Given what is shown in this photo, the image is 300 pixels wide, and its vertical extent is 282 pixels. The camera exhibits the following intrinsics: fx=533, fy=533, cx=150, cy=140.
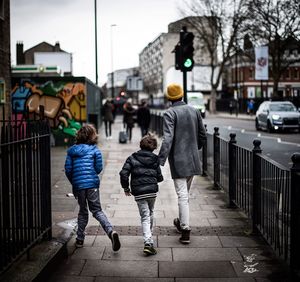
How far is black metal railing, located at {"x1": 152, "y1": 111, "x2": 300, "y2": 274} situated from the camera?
462cm

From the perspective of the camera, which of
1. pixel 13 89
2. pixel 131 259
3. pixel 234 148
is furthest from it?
pixel 13 89

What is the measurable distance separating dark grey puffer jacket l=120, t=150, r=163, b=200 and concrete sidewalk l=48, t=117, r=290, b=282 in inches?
27.0

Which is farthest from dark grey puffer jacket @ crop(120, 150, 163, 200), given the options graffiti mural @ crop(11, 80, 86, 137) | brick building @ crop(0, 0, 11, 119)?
graffiti mural @ crop(11, 80, 86, 137)

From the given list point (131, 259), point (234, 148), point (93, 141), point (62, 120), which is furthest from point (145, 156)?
point (62, 120)

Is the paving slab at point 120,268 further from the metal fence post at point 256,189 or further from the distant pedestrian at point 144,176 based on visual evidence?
the metal fence post at point 256,189

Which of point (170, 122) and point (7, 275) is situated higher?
point (170, 122)

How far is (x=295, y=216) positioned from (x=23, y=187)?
2439 millimetres

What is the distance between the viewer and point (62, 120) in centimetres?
2042

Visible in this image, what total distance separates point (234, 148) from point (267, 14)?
3404cm

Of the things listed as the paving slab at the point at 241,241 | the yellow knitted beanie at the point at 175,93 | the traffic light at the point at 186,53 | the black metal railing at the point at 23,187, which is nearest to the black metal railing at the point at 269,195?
the paving slab at the point at 241,241

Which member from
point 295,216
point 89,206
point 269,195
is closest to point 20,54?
point 89,206

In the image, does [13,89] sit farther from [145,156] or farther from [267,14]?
[267,14]

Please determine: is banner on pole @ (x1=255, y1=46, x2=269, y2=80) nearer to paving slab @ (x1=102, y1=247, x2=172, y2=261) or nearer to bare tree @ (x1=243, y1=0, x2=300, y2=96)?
bare tree @ (x1=243, y1=0, x2=300, y2=96)

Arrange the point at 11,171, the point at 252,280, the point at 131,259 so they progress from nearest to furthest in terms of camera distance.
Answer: the point at 11,171 → the point at 252,280 → the point at 131,259
